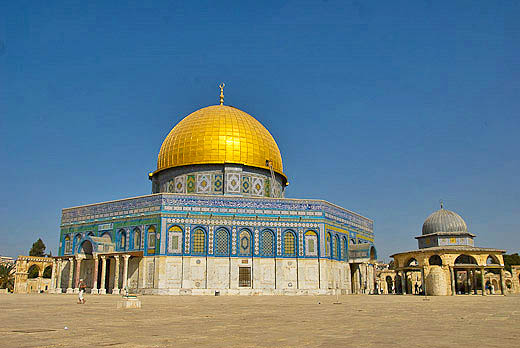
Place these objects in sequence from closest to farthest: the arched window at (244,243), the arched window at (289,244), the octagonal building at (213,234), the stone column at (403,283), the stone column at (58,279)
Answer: the octagonal building at (213,234) < the arched window at (244,243) < the arched window at (289,244) < the stone column at (58,279) < the stone column at (403,283)

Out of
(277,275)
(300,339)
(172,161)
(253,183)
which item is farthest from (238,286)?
(300,339)

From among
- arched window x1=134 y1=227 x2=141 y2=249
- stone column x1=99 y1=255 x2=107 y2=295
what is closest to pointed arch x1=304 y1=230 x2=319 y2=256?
arched window x1=134 y1=227 x2=141 y2=249

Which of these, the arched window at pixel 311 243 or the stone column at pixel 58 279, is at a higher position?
the arched window at pixel 311 243

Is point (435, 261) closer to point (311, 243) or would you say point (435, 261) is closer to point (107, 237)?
point (311, 243)

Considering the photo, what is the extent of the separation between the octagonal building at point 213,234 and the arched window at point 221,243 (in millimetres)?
66

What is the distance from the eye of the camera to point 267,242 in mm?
33062

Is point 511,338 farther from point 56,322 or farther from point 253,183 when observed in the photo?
point 253,183

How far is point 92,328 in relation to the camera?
8930 millimetres

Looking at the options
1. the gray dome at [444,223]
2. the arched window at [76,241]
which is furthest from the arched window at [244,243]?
the gray dome at [444,223]

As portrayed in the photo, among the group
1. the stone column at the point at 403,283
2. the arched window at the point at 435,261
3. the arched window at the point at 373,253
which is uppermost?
the arched window at the point at 373,253

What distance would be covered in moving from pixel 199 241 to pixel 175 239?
155cm

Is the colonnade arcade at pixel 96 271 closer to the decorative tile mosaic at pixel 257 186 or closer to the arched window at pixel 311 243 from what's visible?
the decorative tile mosaic at pixel 257 186

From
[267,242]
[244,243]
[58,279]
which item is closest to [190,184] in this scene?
[244,243]

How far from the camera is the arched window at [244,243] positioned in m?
32.5
